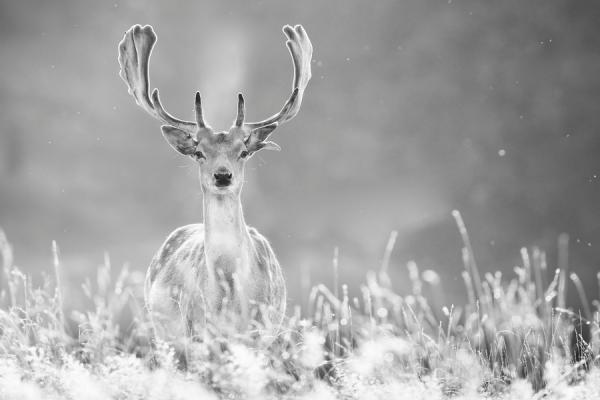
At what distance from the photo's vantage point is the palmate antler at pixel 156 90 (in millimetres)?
5840

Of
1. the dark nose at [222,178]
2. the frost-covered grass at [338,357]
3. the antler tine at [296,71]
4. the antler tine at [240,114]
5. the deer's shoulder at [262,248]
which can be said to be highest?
the antler tine at [296,71]

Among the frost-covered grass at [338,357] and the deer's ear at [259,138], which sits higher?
the deer's ear at [259,138]

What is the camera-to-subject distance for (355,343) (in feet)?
13.0

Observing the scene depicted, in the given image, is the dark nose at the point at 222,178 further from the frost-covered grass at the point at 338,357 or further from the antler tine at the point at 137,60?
the antler tine at the point at 137,60

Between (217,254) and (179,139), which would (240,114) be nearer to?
(179,139)

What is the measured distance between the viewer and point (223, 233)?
202 inches

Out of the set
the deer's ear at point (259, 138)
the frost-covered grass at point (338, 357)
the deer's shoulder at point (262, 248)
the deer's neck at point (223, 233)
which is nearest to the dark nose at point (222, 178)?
the deer's neck at point (223, 233)

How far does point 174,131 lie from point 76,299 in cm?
203

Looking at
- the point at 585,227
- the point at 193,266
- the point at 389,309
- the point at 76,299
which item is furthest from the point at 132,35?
the point at 585,227

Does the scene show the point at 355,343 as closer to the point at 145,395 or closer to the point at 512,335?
the point at 512,335

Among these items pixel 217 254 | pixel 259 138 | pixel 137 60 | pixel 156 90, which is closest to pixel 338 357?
pixel 217 254

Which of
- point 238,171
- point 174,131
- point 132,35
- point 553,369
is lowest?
point 553,369

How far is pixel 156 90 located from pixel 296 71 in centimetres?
150

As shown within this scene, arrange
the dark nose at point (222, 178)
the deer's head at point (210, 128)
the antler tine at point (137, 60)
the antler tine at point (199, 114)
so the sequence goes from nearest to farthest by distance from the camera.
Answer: the dark nose at point (222, 178) → the deer's head at point (210, 128) → the antler tine at point (199, 114) → the antler tine at point (137, 60)
